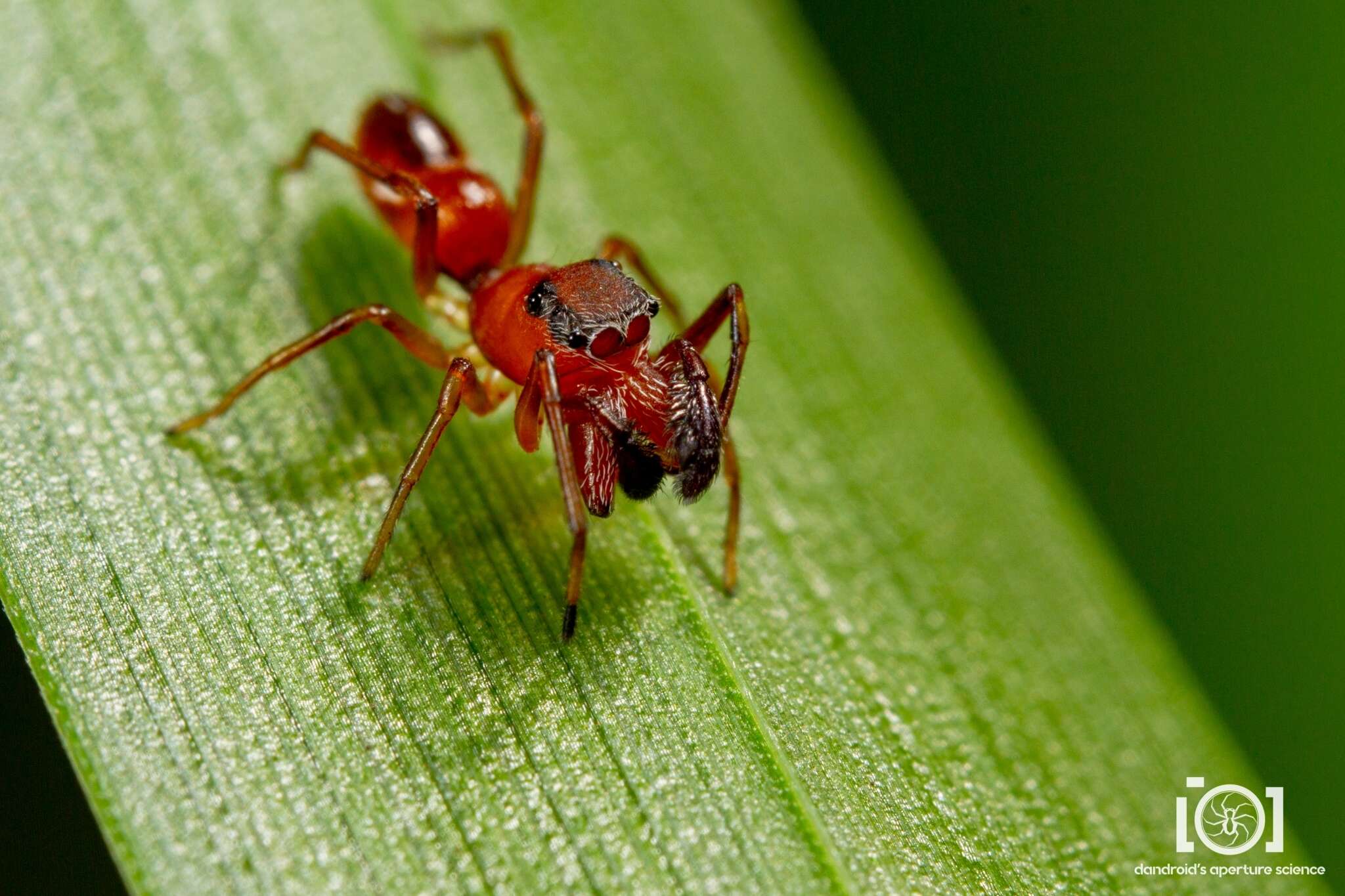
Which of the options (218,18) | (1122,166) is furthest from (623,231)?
(1122,166)

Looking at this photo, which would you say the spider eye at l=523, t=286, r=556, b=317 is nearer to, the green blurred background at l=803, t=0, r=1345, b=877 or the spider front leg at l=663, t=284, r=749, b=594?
the spider front leg at l=663, t=284, r=749, b=594

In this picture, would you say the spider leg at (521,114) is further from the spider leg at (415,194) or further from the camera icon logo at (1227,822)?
the camera icon logo at (1227,822)

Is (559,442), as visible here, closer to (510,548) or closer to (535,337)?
(510,548)

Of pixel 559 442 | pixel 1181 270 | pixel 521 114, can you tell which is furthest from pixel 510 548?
pixel 1181 270

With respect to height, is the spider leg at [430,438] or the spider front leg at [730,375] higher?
the spider leg at [430,438]

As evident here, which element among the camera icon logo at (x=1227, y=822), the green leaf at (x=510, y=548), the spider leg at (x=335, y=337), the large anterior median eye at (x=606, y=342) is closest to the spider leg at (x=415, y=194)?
the green leaf at (x=510, y=548)

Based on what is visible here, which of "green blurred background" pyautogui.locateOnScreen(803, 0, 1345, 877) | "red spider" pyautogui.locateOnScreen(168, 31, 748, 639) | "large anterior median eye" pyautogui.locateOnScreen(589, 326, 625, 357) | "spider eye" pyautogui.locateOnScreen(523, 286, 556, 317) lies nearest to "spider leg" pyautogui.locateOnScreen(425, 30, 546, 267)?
"red spider" pyautogui.locateOnScreen(168, 31, 748, 639)
